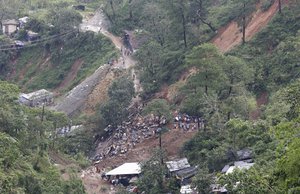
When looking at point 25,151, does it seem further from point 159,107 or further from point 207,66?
point 207,66

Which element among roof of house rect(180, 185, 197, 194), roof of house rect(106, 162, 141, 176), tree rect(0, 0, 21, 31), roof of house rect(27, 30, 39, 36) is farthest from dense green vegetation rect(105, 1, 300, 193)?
tree rect(0, 0, 21, 31)

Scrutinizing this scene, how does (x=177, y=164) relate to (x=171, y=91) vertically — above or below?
below

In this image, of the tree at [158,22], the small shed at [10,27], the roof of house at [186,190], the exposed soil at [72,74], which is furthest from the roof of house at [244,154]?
the small shed at [10,27]

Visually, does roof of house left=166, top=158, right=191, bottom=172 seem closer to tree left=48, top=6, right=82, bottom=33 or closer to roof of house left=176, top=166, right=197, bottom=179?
roof of house left=176, top=166, right=197, bottom=179

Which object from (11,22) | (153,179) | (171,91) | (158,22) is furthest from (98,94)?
(11,22)

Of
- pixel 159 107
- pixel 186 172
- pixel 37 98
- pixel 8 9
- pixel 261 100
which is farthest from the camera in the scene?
pixel 8 9

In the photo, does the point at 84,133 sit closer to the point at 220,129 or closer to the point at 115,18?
the point at 220,129
